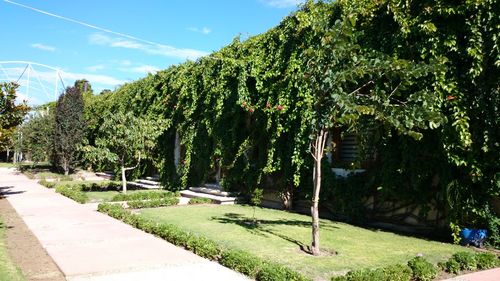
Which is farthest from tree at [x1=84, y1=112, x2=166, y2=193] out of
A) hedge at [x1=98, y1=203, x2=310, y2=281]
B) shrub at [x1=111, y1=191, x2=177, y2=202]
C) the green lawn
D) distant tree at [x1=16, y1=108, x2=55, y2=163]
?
distant tree at [x1=16, y1=108, x2=55, y2=163]

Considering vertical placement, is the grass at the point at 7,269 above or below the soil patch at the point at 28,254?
above

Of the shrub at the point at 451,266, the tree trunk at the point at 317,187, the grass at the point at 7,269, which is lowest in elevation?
the grass at the point at 7,269

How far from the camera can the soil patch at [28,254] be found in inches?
210

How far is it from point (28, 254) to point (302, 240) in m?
4.50

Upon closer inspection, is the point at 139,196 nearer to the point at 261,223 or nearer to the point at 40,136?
the point at 261,223

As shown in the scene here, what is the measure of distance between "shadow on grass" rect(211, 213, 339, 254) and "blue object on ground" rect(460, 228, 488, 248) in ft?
8.22

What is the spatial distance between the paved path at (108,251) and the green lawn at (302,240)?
3.08 ft

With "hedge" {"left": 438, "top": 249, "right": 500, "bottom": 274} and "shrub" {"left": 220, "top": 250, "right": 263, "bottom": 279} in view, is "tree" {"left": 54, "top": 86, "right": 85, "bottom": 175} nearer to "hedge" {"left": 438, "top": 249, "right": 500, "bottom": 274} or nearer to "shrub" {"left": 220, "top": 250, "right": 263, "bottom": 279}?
"shrub" {"left": 220, "top": 250, "right": 263, "bottom": 279}

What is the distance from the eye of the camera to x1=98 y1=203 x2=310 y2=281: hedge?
198 inches

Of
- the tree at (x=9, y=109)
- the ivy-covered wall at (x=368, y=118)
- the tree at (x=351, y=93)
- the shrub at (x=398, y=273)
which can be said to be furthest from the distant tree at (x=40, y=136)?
the shrub at (x=398, y=273)


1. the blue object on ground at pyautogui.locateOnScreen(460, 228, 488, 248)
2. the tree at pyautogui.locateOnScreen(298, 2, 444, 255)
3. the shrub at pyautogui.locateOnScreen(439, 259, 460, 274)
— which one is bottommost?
the shrub at pyautogui.locateOnScreen(439, 259, 460, 274)

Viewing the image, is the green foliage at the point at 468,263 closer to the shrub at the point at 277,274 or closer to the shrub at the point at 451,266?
the shrub at the point at 451,266

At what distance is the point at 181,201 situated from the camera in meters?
13.1

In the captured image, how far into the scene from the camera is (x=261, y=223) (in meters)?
9.08
